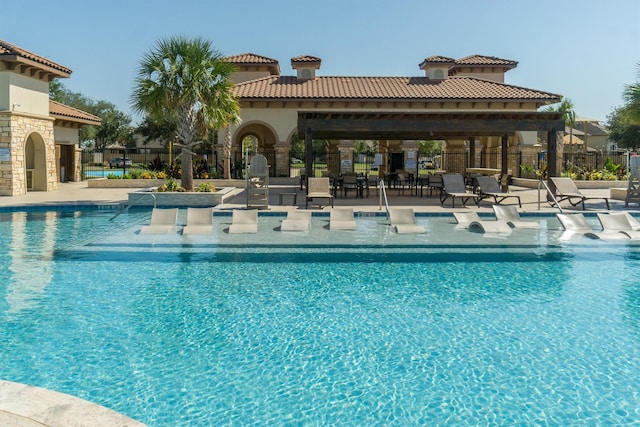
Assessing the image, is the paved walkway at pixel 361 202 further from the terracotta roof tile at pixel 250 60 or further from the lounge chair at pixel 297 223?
the terracotta roof tile at pixel 250 60

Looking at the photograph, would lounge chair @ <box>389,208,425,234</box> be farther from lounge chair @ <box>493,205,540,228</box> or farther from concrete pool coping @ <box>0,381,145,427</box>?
concrete pool coping @ <box>0,381,145,427</box>

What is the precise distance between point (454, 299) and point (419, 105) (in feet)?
74.2

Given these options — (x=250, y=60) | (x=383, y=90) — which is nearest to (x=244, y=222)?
(x=383, y=90)

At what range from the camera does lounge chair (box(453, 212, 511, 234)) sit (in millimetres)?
12430

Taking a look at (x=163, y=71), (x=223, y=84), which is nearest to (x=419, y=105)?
(x=223, y=84)

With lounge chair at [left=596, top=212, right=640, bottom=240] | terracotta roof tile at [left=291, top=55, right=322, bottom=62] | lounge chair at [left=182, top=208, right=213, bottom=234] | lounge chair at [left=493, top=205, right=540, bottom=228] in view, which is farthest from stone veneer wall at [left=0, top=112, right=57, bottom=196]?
lounge chair at [left=596, top=212, right=640, bottom=240]

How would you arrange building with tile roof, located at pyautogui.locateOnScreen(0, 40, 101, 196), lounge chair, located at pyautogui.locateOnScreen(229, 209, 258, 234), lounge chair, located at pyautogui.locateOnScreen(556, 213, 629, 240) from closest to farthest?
lounge chair, located at pyautogui.locateOnScreen(556, 213, 629, 240), lounge chair, located at pyautogui.locateOnScreen(229, 209, 258, 234), building with tile roof, located at pyautogui.locateOnScreen(0, 40, 101, 196)

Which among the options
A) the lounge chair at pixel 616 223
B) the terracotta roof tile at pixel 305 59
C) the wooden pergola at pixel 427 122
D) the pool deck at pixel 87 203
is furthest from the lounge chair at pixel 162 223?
the terracotta roof tile at pixel 305 59

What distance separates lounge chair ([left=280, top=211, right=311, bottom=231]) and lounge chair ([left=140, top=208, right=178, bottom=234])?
2.42m

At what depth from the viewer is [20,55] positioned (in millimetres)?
19188

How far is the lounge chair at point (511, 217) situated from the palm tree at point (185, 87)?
9691 mm

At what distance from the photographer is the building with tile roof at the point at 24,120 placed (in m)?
19.6

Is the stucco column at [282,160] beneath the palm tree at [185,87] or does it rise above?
beneath

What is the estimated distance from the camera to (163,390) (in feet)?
14.4
